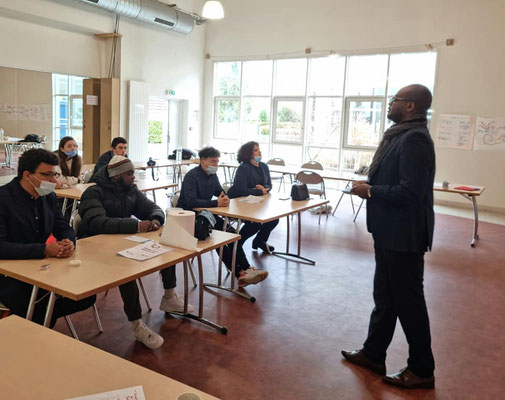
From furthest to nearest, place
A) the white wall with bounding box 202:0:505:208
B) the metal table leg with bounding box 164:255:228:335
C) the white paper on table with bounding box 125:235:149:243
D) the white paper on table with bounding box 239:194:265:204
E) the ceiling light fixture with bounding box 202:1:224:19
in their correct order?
the white wall with bounding box 202:0:505:208
the ceiling light fixture with bounding box 202:1:224:19
the white paper on table with bounding box 239:194:265:204
the metal table leg with bounding box 164:255:228:335
the white paper on table with bounding box 125:235:149:243

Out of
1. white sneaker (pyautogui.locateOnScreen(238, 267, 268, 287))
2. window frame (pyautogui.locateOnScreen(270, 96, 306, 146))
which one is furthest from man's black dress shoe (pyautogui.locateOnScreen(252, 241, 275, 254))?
window frame (pyautogui.locateOnScreen(270, 96, 306, 146))

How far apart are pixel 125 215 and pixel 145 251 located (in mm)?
755

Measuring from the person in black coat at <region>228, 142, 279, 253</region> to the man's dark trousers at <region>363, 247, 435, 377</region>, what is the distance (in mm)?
2246

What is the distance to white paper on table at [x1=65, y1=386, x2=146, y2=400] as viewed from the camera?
124cm

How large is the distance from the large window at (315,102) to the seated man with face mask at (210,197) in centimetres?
601

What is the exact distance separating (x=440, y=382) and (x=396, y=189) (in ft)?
3.95

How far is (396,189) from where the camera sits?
7.84ft

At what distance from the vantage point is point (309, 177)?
695 cm

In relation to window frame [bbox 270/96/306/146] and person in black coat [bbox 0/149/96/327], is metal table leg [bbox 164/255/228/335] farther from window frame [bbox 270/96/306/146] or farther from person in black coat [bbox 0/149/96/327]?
window frame [bbox 270/96/306/146]

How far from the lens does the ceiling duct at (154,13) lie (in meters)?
8.63

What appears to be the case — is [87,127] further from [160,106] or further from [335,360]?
[335,360]

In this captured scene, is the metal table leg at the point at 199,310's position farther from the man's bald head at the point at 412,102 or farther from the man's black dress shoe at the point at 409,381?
the man's bald head at the point at 412,102

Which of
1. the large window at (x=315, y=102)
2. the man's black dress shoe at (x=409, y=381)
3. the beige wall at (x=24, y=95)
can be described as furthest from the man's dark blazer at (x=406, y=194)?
the beige wall at (x=24, y=95)

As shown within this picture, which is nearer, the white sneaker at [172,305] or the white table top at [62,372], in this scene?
the white table top at [62,372]
